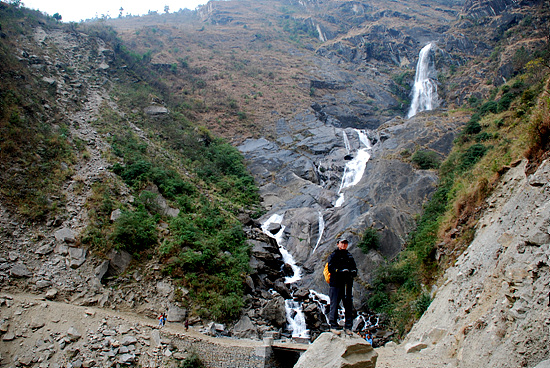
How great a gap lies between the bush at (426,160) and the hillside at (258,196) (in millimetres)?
125

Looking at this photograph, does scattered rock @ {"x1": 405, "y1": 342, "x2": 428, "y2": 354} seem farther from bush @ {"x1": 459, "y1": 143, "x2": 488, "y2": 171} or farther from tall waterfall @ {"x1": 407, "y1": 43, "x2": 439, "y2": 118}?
tall waterfall @ {"x1": 407, "y1": 43, "x2": 439, "y2": 118}

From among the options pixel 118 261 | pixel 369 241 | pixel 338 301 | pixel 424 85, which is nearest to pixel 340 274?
pixel 338 301

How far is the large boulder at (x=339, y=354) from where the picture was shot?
4.52 m

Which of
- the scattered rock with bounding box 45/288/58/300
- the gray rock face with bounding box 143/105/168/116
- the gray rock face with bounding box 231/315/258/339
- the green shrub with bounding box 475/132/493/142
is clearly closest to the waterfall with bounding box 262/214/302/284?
the gray rock face with bounding box 231/315/258/339

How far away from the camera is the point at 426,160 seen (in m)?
22.6

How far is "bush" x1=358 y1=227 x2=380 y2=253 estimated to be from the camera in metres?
17.8

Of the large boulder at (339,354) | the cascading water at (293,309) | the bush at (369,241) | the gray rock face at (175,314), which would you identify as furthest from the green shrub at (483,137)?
the gray rock face at (175,314)

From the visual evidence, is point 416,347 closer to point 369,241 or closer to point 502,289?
point 502,289

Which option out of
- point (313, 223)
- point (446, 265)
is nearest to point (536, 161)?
point (446, 265)

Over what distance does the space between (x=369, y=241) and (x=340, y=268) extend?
13.0 meters

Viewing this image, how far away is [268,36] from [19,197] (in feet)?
187

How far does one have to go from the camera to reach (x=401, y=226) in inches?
744

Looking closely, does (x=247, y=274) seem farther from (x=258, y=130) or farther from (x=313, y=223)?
(x=258, y=130)

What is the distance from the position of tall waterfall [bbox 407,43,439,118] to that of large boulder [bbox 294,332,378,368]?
3650 centimetres
